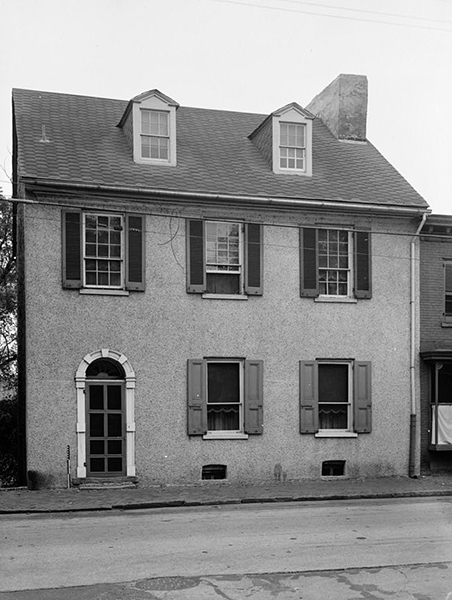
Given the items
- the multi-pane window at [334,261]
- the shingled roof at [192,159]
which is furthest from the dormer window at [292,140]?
the multi-pane window at [334,261]

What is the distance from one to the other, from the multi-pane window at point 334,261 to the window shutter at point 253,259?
1551mm

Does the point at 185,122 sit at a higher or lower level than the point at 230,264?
higher

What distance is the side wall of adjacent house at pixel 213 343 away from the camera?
1647cm

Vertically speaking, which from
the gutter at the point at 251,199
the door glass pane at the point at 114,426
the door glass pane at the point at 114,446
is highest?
the gutter at the point at 251,199

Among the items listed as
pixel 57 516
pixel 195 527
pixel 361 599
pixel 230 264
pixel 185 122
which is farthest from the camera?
pixel 185 122

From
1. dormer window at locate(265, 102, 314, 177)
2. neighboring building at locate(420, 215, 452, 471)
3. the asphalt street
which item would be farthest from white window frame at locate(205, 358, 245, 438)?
dormer window at locate(265, 102, 314, 177)

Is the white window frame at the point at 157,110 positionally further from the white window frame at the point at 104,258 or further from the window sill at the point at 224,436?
the window sill at the point at 224,436

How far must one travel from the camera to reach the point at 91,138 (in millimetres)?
18938

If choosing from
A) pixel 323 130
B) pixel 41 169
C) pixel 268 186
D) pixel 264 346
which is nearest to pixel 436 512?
pixel 264 346

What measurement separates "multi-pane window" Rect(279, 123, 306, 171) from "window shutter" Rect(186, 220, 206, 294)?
3425mm

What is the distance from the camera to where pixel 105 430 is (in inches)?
663

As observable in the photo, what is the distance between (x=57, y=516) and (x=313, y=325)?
7578 millimetres

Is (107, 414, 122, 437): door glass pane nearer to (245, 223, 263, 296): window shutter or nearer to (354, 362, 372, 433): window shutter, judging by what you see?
(245, 223, 263, 296): window shutter

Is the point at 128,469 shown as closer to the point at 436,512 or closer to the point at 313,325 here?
the point at 313,325
